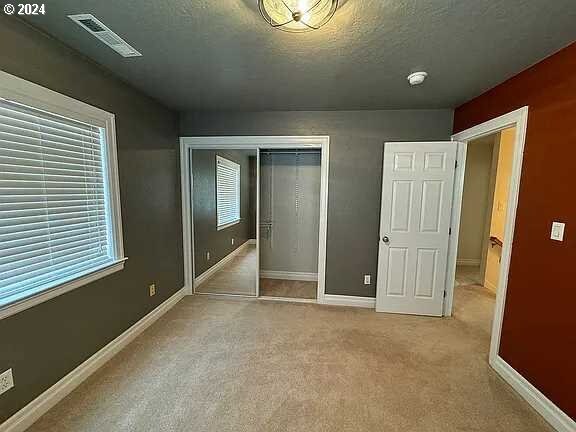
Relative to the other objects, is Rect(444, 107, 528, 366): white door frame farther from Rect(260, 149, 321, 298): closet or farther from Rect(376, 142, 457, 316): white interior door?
Rect(260, 149, 321, 298): closet

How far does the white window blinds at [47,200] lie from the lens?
1443mm

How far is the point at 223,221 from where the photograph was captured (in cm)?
466

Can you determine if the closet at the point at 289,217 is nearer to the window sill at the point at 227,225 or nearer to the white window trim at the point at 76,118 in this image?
Answer: the window sill at the point at 227,225

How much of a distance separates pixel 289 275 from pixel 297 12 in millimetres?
3607

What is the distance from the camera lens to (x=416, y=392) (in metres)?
1.83

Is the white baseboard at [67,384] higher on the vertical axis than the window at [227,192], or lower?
lower

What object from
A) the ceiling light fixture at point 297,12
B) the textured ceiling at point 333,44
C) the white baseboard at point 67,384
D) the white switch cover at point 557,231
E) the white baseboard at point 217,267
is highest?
the textured ceiling at point 333,44

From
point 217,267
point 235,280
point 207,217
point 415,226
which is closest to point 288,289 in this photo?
point 235,280

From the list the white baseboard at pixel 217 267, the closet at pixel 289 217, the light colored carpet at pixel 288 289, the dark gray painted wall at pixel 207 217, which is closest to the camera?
the light colored carpet at pixel 288 289

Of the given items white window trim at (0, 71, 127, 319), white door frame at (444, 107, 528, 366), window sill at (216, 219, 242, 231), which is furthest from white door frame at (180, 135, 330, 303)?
white door frame at (444, 107, 528, 366)

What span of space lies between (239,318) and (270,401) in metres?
1.21

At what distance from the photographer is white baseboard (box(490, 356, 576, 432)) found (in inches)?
60.7

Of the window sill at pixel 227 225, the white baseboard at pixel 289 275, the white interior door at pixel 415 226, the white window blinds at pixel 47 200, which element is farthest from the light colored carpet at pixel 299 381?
the window sill at pixel 227 225

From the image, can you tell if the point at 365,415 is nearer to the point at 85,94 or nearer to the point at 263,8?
the point at 263,8
